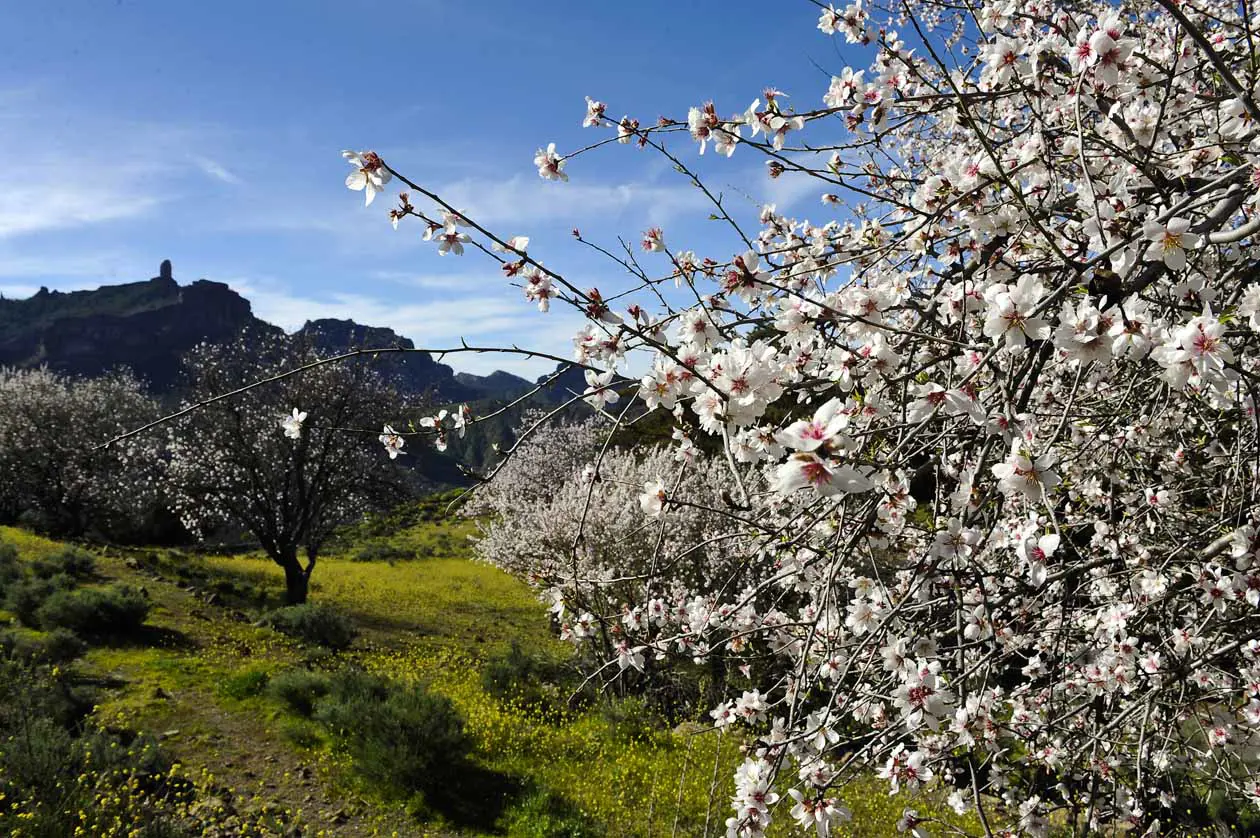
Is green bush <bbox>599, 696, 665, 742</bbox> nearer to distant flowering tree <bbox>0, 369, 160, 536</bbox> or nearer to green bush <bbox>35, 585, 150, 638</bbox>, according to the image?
green bush <bbox>35, 585, 150, 638</bbox>

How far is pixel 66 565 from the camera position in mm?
12852

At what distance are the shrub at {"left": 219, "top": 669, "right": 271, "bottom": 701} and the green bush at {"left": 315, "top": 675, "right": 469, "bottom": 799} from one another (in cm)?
117

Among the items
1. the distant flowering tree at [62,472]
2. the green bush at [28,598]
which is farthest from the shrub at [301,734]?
the distant flowering tree at [62,472]

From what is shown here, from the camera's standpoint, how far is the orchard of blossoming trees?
4.95 feet

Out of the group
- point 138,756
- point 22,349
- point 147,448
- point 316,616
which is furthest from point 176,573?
point 22,349

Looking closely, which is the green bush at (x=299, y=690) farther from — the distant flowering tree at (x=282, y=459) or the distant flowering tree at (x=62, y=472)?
the distant flowering tree at (x=62, y=472)

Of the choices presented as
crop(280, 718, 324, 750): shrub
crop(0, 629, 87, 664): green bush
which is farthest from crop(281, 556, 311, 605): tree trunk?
crop(280, 718, 324, 750): shrub

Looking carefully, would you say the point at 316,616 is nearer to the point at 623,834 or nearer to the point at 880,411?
the point at 623,834

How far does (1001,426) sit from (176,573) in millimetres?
18841

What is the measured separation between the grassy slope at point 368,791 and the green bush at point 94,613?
54 cm

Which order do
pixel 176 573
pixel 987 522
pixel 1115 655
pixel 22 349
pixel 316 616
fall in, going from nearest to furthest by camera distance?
1. pixel 987 522
2. pixel 1115 655
3. pixel 316 616
4. pixel 176 573
5. pixel 22 349

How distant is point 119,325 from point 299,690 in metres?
172

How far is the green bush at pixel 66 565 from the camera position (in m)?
12.2

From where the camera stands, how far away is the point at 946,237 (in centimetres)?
243
